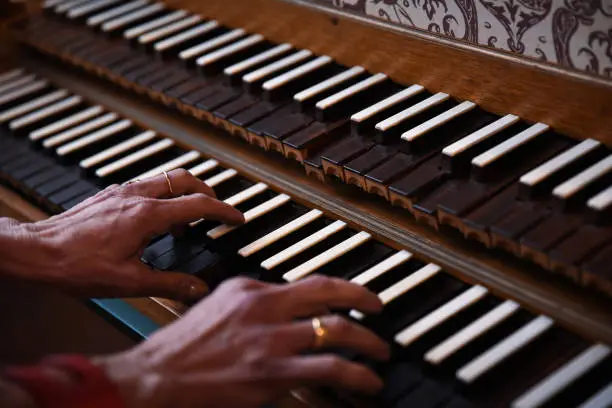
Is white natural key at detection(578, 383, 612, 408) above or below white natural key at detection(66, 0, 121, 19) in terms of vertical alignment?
below

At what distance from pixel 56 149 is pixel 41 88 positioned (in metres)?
0.40

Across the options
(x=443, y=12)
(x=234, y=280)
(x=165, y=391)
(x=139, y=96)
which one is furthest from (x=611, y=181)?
(x=139, y=96)

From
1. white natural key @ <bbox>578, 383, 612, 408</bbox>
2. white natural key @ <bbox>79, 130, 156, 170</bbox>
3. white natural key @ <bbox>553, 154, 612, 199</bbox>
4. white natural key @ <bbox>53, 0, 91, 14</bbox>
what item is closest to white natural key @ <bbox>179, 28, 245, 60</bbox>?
white natural key @ <bbox>79, 130, 156, 170</bbox>

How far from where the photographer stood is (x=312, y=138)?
1633 millimetres

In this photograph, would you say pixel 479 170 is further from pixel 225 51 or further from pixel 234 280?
pixel 225 51

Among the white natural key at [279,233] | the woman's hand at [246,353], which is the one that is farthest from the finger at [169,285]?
the woman's hand at [246,353]

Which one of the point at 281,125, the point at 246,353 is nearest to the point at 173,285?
the point at 246,353

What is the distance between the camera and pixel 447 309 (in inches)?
51.6

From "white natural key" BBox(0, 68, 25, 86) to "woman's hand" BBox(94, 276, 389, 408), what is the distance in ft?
4.69

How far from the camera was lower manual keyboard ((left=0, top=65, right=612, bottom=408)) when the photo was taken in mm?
1185

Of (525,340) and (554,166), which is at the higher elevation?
(554,166)

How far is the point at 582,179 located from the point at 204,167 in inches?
31.8

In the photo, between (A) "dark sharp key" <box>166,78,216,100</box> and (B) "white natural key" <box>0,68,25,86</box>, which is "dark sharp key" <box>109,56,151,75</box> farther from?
(B) "white natural key" <box>0,68,25,86</box>

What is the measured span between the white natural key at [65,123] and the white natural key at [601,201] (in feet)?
4.30
